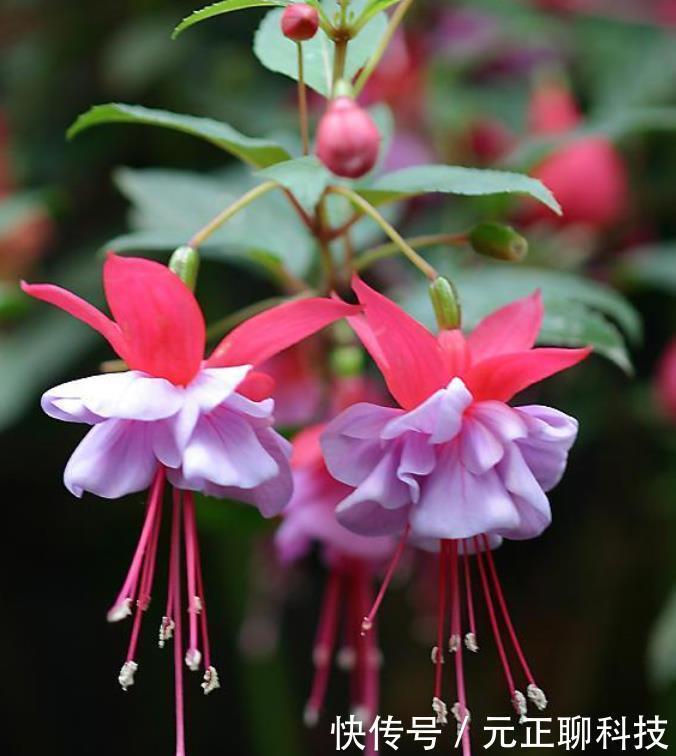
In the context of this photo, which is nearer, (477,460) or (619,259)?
(477,460)

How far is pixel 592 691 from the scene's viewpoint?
135 cm

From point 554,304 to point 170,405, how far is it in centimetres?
29

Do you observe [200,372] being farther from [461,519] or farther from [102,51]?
[102,51]

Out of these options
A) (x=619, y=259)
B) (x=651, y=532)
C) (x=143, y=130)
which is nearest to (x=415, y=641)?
(x=651, y=532)

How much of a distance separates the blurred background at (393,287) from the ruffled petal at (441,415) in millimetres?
490

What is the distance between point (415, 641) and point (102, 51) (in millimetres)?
834

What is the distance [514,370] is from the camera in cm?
54

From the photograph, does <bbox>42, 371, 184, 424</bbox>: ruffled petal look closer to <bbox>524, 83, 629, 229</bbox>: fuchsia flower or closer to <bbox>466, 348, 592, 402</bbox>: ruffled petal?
→ <bbox>466, 348, 592, 402</bbox>: ruffled petal

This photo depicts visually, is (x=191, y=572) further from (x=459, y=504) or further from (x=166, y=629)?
(x=459, y=504)

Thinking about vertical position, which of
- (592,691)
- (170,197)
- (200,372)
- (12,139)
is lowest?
(592,691)

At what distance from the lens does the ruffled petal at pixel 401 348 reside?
533mm

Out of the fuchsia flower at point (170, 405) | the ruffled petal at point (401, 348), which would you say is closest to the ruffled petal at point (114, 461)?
the fuchsia flower at point (170, 405)

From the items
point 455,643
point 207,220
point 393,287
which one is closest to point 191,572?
point 455,643

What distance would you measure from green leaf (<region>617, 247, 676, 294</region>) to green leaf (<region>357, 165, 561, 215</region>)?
0.42 m
